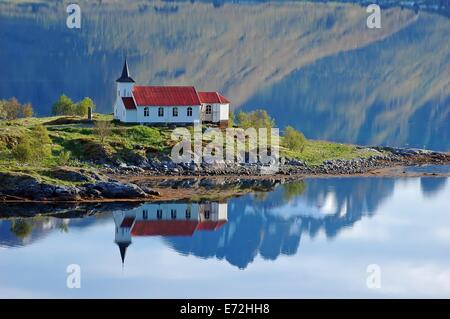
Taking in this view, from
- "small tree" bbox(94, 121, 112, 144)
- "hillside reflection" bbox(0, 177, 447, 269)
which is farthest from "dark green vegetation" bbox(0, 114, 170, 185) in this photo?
"hillside reflection" bbox(0, 177, 447, 269)

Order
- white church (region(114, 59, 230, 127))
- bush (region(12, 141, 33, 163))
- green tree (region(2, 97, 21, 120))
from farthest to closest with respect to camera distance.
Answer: green tree (region(2, 97, 21, 120))
white church (region(114, 59, 230, 127))
bush (region(12, 141, 33, 163))

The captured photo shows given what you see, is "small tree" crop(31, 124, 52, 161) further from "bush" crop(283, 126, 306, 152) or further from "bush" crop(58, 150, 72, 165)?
"bush" crop(283, 126, 306, 152)

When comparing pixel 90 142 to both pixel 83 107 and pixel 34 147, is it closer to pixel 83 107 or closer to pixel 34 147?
pixel 34 147

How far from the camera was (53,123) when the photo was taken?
66.8 meters

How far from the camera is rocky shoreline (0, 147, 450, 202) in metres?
53.8

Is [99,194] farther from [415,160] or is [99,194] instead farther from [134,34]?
[134,34]

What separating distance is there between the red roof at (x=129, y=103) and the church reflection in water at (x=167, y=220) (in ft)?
43.8

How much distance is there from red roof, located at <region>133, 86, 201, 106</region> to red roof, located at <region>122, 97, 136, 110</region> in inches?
14.9

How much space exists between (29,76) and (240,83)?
68.5 ft

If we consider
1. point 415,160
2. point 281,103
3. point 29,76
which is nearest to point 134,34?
point 29,76

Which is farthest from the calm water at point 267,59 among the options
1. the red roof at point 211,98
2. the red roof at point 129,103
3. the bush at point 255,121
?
the red roof at point 129,103

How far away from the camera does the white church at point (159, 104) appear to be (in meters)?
66.8

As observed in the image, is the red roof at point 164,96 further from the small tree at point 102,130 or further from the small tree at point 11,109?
the small tree at point 11,109

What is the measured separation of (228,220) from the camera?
51219 millimetres
